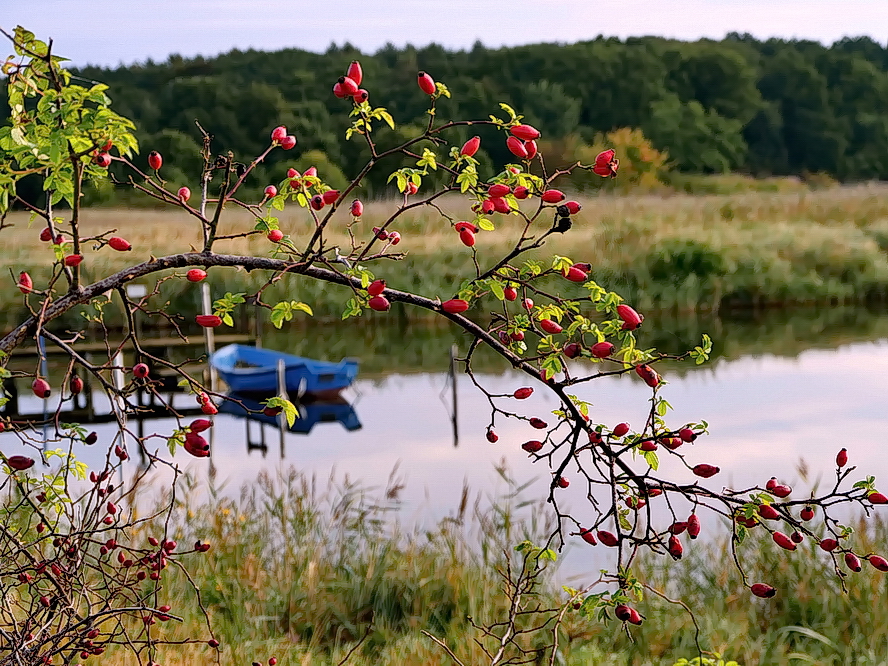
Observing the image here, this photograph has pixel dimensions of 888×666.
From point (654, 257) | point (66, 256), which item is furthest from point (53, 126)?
point (654, 257)

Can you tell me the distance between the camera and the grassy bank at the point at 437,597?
14.1 feet

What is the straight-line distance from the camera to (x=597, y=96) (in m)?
61.5

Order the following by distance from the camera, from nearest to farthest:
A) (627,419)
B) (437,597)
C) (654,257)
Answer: (437,597) < (627,419) < (654,257)

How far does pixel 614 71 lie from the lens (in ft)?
204

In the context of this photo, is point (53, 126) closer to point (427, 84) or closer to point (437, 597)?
point (427, 84)

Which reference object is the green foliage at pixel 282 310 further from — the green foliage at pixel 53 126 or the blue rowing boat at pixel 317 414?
the blue rowing boat at pixel 317 414

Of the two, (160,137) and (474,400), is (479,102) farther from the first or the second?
(474,400)

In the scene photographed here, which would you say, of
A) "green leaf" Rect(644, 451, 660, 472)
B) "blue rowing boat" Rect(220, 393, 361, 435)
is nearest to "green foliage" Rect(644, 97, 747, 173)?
"blue rowing boat" Rect(220, 393, 361, 435)

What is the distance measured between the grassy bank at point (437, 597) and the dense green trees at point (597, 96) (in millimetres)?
44907

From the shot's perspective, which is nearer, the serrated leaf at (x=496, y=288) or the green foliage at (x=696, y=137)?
the serrated leaf at (x=496, y=288)

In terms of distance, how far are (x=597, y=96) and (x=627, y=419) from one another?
52.3m

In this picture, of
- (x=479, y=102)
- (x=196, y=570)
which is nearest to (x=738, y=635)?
(x=196, y=570)

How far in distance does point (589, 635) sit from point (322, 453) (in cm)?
749

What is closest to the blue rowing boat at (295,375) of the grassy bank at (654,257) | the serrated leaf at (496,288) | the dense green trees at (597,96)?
the grassy bank at (654,257)
